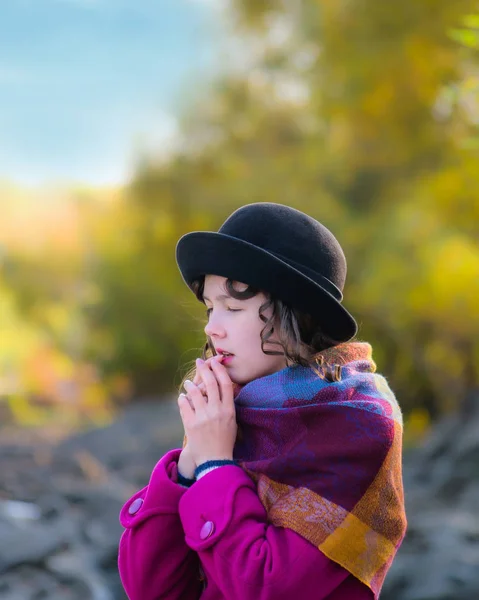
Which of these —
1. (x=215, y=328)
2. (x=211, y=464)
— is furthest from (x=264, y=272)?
A: (x=211, y=464)

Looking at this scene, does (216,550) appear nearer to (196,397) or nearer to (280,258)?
(196,397)

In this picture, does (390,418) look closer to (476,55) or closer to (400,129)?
(476,55)

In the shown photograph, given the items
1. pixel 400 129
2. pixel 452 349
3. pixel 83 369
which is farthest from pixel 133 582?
pixel 83 369

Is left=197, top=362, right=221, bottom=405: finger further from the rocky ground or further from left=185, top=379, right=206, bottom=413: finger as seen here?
the rocky ground

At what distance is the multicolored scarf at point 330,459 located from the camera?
4.88ft

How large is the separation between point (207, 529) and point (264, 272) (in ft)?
1.70

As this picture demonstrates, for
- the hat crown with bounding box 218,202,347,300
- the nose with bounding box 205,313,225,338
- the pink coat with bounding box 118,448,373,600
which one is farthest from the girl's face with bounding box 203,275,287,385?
the pink coat with bounding box 118,448,373,600

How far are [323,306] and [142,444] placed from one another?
10533 millimetres

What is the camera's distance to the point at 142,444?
1174 cm

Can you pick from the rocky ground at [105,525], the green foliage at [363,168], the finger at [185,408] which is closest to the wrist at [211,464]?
the finger at [185,408]

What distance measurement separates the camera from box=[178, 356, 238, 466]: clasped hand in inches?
61.4

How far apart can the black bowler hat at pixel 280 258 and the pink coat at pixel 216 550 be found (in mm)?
374

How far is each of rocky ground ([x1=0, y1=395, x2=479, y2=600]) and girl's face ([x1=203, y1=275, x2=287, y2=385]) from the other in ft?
7.93

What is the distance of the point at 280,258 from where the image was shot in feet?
5.19
